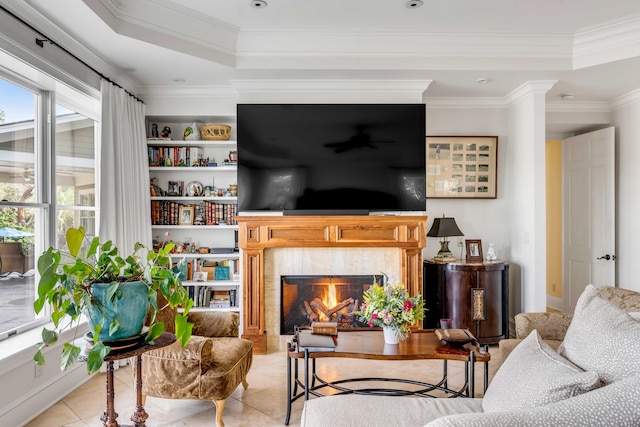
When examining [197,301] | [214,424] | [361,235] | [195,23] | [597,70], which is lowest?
[214,424]

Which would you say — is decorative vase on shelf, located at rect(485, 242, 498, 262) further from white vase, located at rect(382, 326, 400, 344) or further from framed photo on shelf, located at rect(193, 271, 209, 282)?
framed photo on shelf, located at rect(193, 271, 209, 282)

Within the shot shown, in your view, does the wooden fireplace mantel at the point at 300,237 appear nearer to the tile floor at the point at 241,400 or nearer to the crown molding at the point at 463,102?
the tile floor at the point at 241,400

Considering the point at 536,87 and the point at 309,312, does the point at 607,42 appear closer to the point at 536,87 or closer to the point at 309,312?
the point at 536,87

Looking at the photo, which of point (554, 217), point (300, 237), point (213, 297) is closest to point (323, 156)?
point (300, 237)

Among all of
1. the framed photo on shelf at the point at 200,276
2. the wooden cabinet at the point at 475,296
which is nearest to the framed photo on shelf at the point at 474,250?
the wooden cabinet at the point at 475,296

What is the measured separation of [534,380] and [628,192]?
4106 millimetres

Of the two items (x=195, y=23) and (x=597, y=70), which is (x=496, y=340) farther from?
(x=195, y=23)

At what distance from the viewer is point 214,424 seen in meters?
2.67

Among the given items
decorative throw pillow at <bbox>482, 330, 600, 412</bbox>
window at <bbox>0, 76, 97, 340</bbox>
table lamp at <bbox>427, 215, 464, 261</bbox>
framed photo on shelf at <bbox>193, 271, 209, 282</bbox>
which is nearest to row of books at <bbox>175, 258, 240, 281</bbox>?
framed photo on shelf at <bbox>193, 271, 209, 282</bbox>

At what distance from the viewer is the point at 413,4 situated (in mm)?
3291

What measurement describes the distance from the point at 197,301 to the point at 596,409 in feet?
12.9

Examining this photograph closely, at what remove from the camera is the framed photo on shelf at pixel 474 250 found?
14.3 ft

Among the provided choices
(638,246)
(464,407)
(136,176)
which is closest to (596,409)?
(464,407)

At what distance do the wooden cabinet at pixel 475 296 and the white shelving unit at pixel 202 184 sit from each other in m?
2.03
